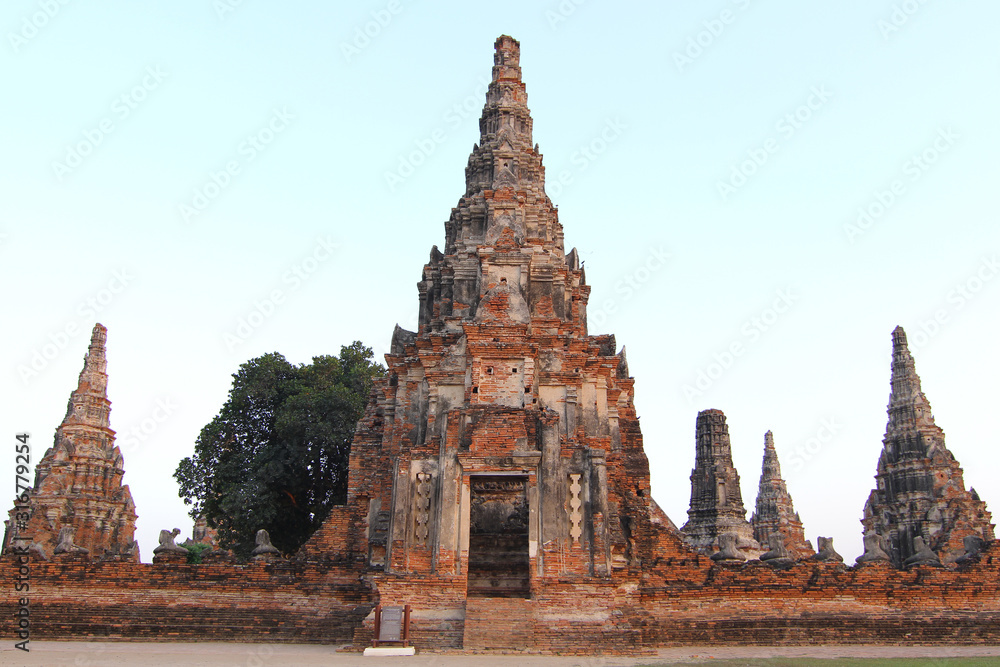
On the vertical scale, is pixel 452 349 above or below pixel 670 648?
above

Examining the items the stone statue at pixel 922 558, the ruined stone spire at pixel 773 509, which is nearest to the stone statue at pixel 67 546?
the stone statue at pixel 922 558

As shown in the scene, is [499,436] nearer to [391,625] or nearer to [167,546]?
[391,625]

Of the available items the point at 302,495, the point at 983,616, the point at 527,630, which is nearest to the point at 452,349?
the point at 527,630

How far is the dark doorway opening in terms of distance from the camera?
17.3 metres

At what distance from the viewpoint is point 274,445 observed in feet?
99.2

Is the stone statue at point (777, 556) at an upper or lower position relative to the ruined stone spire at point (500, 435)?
lower

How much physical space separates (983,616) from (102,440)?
124 feet

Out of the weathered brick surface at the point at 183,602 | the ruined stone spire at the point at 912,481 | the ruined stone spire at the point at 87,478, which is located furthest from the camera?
the ruined stone spire at the point at 87,478

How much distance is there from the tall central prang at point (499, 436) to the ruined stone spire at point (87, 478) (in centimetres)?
2240

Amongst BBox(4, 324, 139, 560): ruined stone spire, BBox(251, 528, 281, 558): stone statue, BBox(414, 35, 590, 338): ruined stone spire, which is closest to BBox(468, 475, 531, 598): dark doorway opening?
BBox(414, 35, 590, 338): ruined stone spire

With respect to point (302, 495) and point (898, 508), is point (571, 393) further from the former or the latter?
point (898, 508)

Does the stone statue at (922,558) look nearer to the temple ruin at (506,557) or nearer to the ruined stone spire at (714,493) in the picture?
the temple ruin at (506,557)

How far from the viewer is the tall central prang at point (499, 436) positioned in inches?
606

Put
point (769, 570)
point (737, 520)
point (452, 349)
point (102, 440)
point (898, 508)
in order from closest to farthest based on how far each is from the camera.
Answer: point (769, 570) → point (452, 349) → point (737, 520) → point (898, 508) → point (102, 440)
